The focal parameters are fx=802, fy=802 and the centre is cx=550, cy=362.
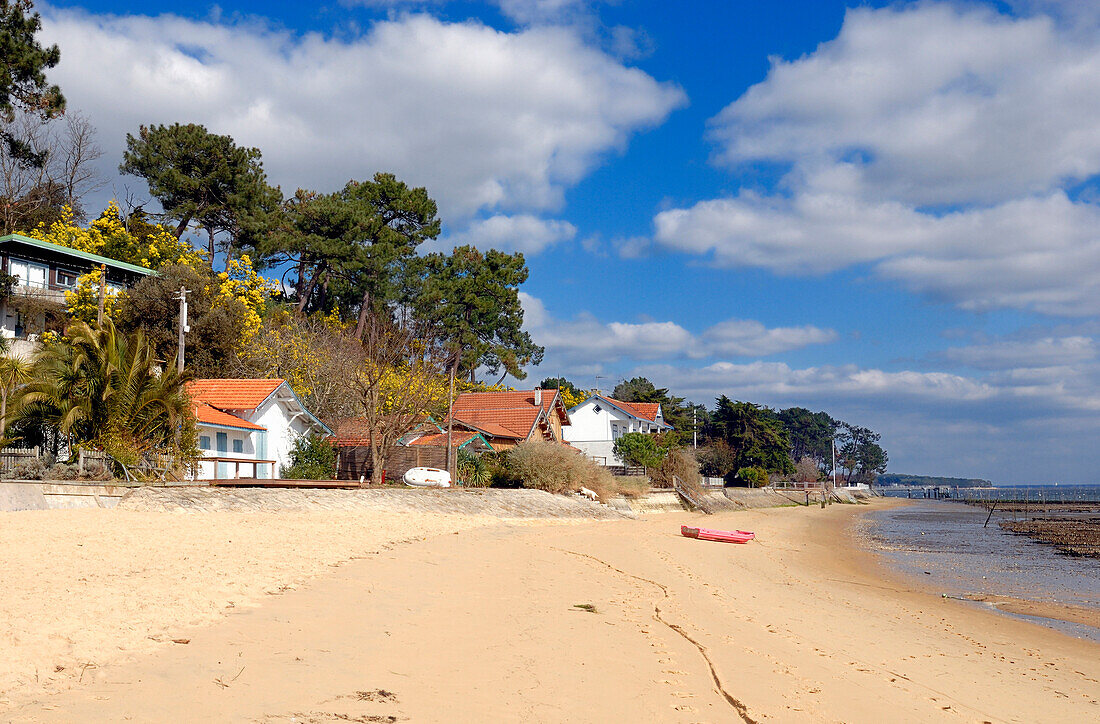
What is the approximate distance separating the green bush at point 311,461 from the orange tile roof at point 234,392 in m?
2.95

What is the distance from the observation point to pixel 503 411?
50375 millimetres

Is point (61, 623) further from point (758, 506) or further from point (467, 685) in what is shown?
point (758, 506)

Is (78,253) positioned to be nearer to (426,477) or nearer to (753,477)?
(426,477)

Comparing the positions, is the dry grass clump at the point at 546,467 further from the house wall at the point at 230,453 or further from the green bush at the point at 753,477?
the green bush at the point at 753,477

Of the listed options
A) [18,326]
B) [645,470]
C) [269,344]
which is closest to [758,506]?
[645,470]

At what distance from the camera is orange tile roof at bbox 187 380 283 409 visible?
110ft

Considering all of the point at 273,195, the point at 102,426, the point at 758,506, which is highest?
the point at 273,195

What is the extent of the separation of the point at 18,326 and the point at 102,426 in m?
25.4

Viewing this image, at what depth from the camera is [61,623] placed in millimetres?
6965

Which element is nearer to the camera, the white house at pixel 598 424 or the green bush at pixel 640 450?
the green bush at pixel 640 450

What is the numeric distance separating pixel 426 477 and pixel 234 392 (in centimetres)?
906

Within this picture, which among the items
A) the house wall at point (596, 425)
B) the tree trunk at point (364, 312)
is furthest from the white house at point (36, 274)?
the house wall at point (596, 425)

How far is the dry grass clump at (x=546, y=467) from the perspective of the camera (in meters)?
34.9

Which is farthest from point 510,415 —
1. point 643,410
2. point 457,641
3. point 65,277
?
point 457,641
